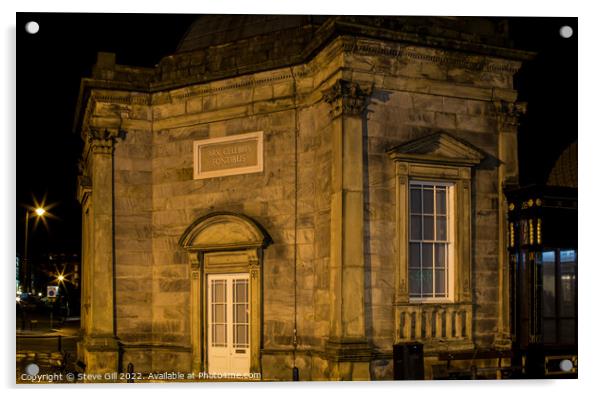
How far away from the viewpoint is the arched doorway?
1336 centimetres

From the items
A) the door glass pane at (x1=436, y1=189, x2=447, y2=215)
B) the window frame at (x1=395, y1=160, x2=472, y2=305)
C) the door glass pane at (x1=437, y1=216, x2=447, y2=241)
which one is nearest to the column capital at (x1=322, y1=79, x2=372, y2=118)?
the window frame at (x1=395, y1=160, x2=472, y2=305)

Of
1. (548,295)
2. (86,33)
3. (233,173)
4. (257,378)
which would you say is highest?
(86,33)

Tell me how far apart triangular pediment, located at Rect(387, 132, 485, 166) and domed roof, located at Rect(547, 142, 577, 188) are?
109cm

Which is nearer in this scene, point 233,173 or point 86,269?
point 233,173

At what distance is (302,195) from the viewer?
1305 centimetres

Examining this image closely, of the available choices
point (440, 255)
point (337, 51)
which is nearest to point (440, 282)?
point (440, 255)

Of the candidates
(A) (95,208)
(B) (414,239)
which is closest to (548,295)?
(B) (414,239)

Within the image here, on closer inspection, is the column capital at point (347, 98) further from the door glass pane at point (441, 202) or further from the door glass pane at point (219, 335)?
the door glass pane at point (219, 335)

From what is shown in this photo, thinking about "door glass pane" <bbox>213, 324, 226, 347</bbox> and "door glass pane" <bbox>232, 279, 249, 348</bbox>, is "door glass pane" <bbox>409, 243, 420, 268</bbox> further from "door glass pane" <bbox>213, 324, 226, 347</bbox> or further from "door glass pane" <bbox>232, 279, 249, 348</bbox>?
"door glass pane" <bbox>213, 324, 226, 347</bbox>

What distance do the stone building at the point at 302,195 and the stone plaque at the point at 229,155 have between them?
0.02m

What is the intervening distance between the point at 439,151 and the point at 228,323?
155 inches

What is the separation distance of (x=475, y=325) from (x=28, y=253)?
6077mm

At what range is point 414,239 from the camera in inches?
504

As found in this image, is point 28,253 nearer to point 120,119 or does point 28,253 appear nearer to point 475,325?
point 120,119
